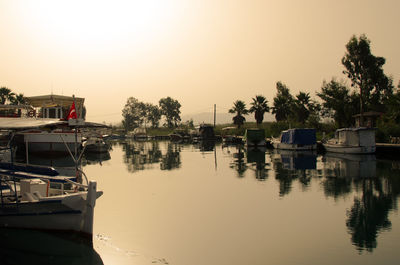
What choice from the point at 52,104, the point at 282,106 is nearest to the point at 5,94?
the point at 52,104

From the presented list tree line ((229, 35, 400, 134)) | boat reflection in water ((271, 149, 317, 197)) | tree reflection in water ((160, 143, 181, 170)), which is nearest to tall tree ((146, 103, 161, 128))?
tree line ((229, 35, 400, 134))

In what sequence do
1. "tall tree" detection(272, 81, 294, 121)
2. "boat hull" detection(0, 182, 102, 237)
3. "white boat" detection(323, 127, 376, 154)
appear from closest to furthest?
"boat hull" detection(0, 182, 102, 237)
"white boat" detection(323, 127, 376, 154)
"tall tree" detection(272, 81, 294, 121)

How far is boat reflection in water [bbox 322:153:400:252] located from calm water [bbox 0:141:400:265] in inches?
1.8

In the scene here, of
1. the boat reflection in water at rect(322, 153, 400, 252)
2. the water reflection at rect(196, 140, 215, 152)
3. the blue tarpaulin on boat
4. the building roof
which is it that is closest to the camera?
the boat reflection in water at rect(322, 153, 400, 252)

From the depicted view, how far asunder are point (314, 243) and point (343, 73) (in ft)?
195

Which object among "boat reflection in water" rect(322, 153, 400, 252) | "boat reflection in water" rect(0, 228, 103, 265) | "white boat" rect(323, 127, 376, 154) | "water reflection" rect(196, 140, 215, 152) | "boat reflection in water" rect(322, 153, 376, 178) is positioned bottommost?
"boat reflection in water" rect(0, 228, 103, 265)

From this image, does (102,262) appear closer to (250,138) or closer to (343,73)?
(250,138)

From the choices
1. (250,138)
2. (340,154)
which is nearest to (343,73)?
(250,138)

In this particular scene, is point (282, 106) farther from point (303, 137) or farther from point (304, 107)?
point (303, 137)

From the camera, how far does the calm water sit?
1184 cm

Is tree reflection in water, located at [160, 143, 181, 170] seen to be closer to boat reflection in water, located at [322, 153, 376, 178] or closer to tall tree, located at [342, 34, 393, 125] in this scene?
boat reflection in water, located at [322, 153, 376, 178]

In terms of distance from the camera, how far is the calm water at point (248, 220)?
1184 cm

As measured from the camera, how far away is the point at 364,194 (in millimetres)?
21250

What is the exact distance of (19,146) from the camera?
4709 cm
